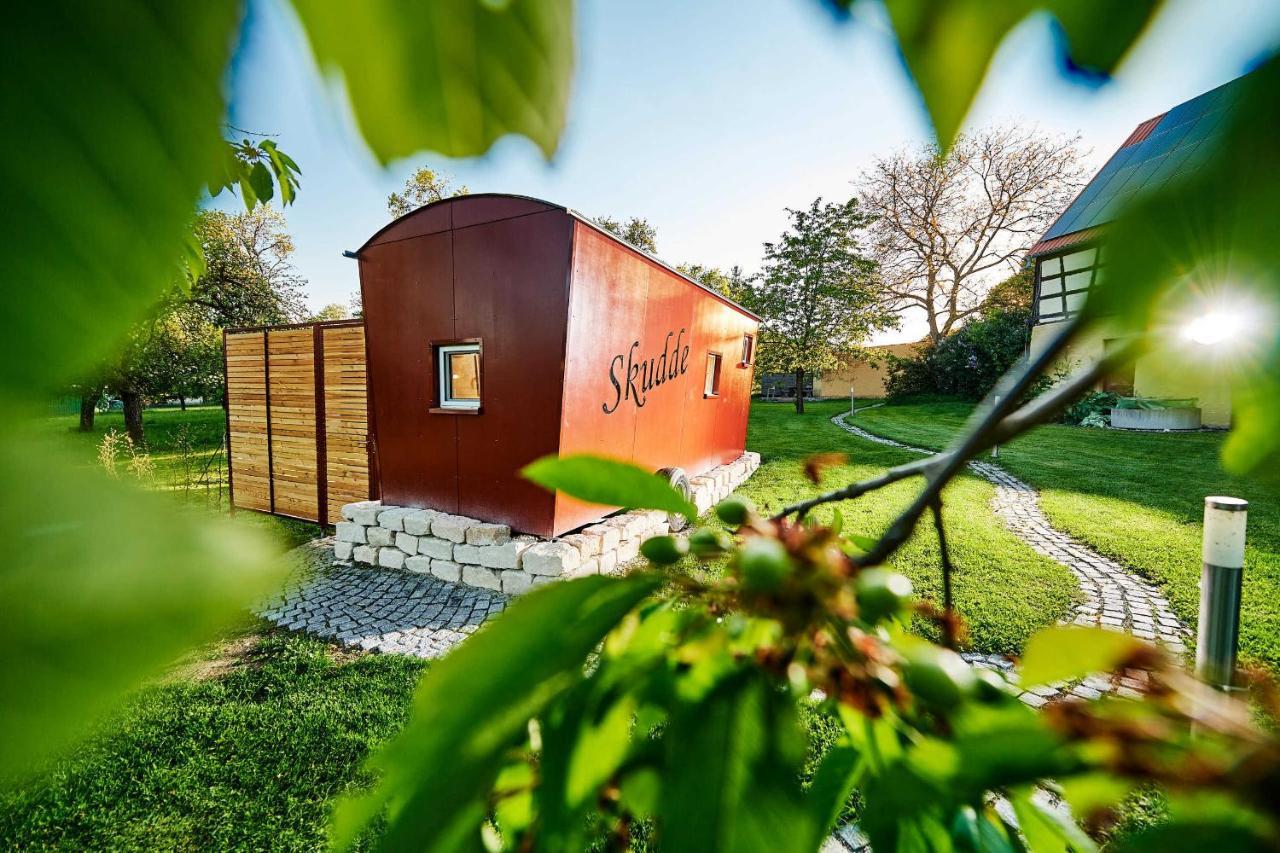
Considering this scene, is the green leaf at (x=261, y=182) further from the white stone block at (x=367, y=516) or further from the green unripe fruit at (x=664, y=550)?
the white stone block at (x=367, y=516)

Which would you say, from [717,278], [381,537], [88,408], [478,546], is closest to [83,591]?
[88,408]

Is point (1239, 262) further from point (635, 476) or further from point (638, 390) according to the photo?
point (638, 390)

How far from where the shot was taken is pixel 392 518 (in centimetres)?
464

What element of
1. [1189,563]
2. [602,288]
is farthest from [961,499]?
[602,288]

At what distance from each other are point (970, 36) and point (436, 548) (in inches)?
191

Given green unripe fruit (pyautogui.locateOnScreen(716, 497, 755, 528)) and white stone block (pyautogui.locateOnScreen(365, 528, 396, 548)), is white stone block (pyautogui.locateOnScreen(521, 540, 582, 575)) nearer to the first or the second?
white stone block (pyautogui.locateOnScreen(365, 528, 396, 548))

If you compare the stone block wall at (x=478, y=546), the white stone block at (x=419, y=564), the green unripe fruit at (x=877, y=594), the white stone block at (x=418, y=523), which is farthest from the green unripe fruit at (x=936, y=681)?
the white stone block at (x=419, y=564)

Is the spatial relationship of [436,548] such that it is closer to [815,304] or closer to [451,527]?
[451,527]

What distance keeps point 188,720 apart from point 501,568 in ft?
6.63

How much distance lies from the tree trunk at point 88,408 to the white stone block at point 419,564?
4797 mm

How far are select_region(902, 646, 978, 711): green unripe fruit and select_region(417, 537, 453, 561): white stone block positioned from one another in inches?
181

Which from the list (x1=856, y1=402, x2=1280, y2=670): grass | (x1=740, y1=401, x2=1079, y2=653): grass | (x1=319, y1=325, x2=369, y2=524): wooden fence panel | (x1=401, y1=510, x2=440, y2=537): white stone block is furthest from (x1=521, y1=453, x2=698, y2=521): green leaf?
(x1=319, y1=325, x2=369, y2=524): wooden fence panel

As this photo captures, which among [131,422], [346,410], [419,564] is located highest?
[131,422]

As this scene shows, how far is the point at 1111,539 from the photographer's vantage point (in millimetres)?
5066
